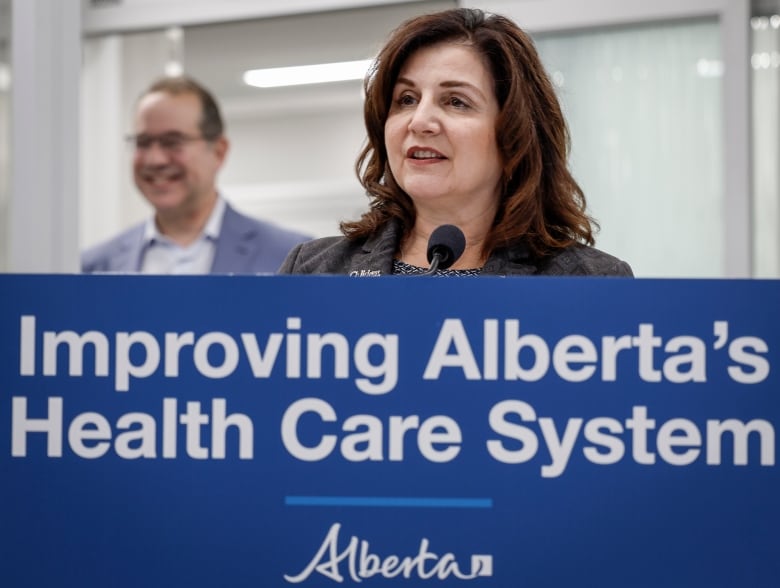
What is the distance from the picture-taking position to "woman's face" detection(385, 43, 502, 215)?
6.57 ft

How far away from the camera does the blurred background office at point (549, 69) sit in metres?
3.16

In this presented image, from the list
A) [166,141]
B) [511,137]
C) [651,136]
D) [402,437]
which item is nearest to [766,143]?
[651,136]

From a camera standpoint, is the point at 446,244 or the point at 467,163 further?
the point at 467,163

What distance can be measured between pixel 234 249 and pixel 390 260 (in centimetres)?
217

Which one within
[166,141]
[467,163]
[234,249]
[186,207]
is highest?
[166,141]

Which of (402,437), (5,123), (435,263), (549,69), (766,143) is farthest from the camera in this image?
(549,69)

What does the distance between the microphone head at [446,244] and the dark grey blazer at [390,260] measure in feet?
1.21

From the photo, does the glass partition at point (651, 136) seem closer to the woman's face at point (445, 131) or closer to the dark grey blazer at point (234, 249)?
the dark grey blazer at point (234, 249)

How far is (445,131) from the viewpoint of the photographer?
2014 millimetres

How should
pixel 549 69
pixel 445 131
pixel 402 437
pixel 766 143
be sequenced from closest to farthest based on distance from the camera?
pixel 402 437, pixel 445 131, pixel 766 143, pixel 549 69

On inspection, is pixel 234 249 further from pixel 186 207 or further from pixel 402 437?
pixel 402 437

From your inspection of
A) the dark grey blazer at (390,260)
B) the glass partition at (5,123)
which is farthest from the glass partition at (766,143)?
the glass partition at (5,123)

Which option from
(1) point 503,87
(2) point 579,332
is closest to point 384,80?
(1) point 503,87

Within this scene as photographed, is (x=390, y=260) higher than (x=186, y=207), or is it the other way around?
(x=186, y=207)
